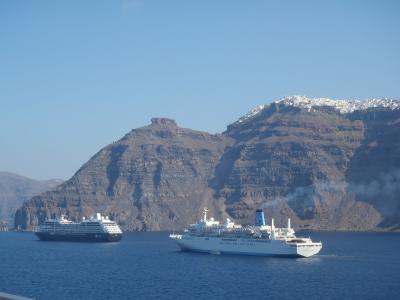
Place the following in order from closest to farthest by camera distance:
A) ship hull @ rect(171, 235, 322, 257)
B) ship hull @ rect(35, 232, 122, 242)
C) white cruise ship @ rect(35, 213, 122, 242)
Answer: ship hull @ rect(171, 235, 322, 257)
ship hull @ rect(35, 232, 122, 242)
white cruise ship @ rect(35, 213, 122, 242)

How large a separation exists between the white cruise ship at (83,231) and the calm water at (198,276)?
154 ft

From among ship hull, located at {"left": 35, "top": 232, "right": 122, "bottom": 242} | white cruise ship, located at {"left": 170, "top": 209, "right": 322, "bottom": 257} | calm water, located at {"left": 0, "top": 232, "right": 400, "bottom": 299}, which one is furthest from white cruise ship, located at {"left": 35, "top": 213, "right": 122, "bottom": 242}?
calm water, located at {"left": 0, "top": 232, "right": 400, "bottom": 299}

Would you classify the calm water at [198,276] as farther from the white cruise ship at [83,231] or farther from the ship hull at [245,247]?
the white cruise ship at [83,231]

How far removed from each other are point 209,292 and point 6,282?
20814mm

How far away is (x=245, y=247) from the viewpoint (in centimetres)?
11438

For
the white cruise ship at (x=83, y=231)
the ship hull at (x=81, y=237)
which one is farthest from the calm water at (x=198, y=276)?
the white cruise ship at (x=83, y=231)

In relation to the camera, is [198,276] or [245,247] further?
[245,247]

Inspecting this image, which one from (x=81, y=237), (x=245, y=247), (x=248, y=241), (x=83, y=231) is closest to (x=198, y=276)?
(x=248, y=241)

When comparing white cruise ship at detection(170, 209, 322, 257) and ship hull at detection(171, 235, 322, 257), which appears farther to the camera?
white cruise ship at detection(170, 209, 322, 257)

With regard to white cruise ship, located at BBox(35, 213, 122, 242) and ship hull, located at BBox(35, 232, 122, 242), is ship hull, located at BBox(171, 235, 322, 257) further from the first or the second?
white cruise ship, located at BBox(35, 213, 122, 242)

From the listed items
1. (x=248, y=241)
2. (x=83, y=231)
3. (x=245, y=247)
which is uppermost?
(x=83, y=231)

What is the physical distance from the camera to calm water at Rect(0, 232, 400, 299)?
69375mm

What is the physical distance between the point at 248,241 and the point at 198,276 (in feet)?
104

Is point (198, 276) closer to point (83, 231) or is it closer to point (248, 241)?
point (248, 241)
